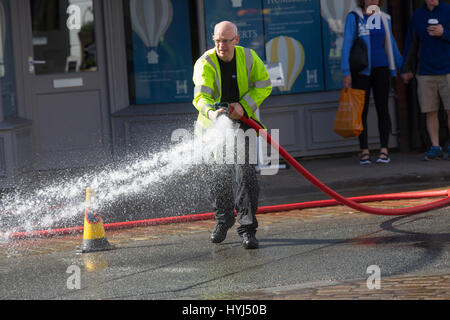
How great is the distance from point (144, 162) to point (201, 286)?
5.99 meters

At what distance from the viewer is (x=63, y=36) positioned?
11039 mm

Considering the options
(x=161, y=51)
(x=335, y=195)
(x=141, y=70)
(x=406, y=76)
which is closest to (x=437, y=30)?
(x=406, y=76)

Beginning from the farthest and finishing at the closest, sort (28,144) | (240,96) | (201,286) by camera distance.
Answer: (28,144) → (240,96) → (201,286)

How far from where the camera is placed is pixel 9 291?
556 centimetres

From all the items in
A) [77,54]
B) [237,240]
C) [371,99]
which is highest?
[77,54]

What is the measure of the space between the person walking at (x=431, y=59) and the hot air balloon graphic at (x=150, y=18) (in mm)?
3255

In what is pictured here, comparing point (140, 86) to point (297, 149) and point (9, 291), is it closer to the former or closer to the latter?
point (297, 149)

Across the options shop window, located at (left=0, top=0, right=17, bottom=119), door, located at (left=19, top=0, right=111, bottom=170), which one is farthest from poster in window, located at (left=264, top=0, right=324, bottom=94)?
shop window, located at (left=0, top=0, right=17, bottom=119)

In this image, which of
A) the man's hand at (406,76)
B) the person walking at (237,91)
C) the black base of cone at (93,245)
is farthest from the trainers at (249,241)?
the man's hand at (406,76)

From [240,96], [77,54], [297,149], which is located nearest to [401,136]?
[297,149]

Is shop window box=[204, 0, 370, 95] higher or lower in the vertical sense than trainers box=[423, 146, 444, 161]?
higher

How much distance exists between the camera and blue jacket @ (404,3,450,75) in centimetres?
1020

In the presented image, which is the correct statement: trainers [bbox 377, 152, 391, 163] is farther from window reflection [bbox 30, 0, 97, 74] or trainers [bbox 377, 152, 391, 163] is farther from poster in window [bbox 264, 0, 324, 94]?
window reflection [bbox 30, 0, 97, 74]

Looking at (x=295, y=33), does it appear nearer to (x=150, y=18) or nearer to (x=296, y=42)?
(x=296, y=42)
